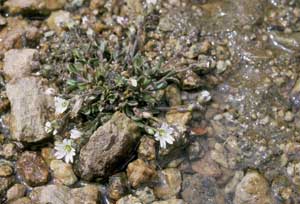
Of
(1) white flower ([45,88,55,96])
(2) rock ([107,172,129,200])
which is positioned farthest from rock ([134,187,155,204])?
(1) white flower ([45,88,55,96])

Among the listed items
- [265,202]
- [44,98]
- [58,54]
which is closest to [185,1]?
[58,54]

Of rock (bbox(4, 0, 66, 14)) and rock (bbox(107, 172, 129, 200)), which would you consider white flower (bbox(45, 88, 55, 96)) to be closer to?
rock (bbox(107, 172, 129, 200))

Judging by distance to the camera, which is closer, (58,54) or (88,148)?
(88,148)

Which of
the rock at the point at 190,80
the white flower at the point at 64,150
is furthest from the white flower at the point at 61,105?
the rock at the point at 190,80

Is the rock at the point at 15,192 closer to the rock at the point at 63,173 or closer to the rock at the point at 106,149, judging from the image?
the rock at the point at 63,173

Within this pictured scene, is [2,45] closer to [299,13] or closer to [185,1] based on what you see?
[185,1]

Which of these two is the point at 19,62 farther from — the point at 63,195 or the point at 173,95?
the point at 173,95

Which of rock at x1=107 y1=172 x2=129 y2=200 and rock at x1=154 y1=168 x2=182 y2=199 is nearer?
rock at x1=107 y1=172 x2=129 y2=200
